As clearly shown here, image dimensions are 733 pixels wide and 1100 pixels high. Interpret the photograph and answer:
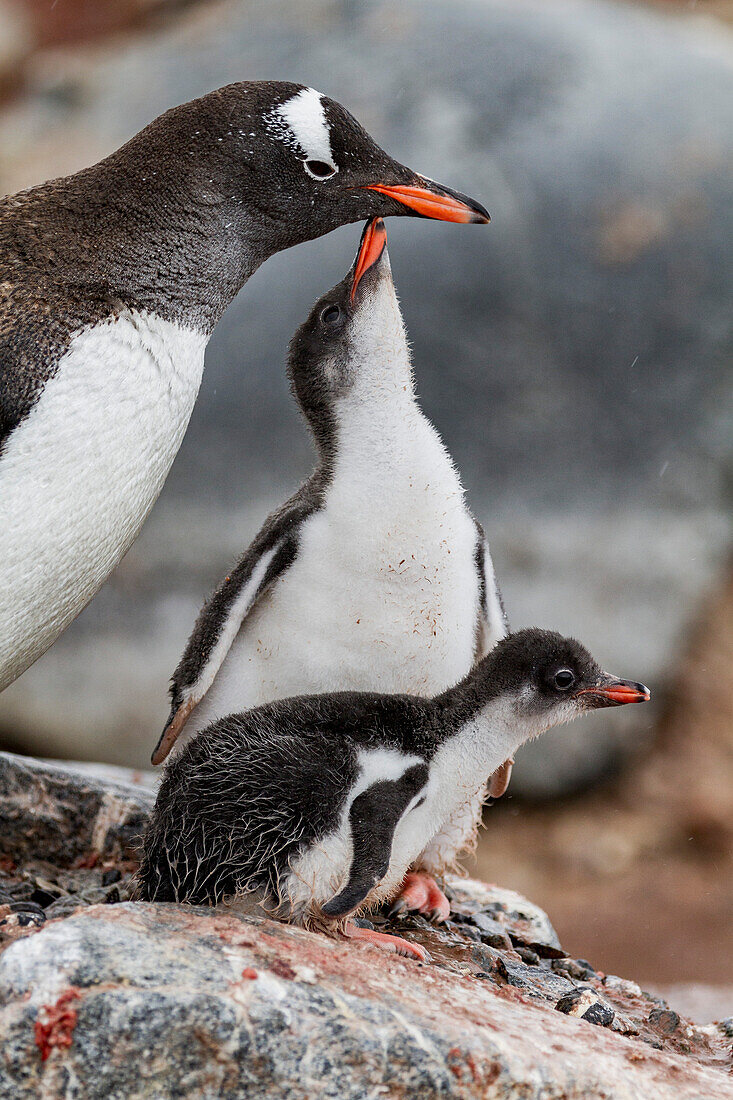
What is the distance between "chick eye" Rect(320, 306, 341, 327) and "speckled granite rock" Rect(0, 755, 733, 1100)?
3.29ft

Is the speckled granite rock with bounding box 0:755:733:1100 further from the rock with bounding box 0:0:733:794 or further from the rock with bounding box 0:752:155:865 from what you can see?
the rock with bounding box 0:0:733:794

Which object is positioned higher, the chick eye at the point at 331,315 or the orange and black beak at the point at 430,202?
the orange and black beak at the point at 430,202

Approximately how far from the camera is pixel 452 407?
4.72m

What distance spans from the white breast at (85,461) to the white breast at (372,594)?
30cm

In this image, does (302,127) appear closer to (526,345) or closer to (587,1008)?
(587,1008)

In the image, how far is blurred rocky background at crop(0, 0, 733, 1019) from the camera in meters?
4.59

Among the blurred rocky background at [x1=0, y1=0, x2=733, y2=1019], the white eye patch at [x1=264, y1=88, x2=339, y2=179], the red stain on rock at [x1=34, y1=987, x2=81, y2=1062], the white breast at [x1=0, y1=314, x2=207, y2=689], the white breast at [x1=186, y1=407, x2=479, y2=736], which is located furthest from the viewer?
the blurred rocky background at [x1=0, y1=0, x2=733, y2=1019]

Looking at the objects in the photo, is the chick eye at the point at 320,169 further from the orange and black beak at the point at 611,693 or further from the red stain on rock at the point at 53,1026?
the red stain on rock at the point at 53,1026

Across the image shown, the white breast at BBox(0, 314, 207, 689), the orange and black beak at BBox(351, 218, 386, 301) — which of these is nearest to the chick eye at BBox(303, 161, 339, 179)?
Answer: the orange and black beak at BBox(351, 218, 386, 301)

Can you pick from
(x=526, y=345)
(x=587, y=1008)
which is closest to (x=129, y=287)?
(x=587, y=1008)

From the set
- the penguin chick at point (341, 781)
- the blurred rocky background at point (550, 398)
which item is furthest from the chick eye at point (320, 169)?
the blurred rocky background at point (550, 398)

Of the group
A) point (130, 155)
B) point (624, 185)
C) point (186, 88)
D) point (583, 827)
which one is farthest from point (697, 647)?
point (130, 155)

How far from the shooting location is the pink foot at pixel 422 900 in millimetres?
2006

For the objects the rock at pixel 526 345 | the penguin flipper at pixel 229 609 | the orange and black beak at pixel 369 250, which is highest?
the rock at pixel 526 345
